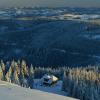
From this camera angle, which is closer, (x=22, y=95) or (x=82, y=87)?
(x=22, y=95)

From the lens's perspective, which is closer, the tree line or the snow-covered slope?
the snow-covered slope

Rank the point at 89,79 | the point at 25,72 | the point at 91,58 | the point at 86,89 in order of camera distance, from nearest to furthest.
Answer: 1. the point at 86,89
2. the point at 89,79
3. the point at 25,72
4. the point at 91,58

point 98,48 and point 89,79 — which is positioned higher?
point 89,79

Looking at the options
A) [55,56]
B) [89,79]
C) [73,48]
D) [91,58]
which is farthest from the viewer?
[73,48]

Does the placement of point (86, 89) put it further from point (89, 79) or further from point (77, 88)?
point (89, 79)

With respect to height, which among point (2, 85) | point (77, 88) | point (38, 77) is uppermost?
point (2, 85)

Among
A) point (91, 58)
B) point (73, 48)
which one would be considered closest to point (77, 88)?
point (91, 58)

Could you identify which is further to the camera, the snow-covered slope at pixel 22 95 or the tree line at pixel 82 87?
the tree line at pixel 82 87

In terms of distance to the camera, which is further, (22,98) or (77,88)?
(77,88)

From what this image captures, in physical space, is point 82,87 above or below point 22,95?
below

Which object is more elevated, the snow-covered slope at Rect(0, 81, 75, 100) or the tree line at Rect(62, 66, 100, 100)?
the snow-covered slope at Rect(0, 81, 75, 100)

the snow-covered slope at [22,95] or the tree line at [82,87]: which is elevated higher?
the snow-covered slope at [22,95]
